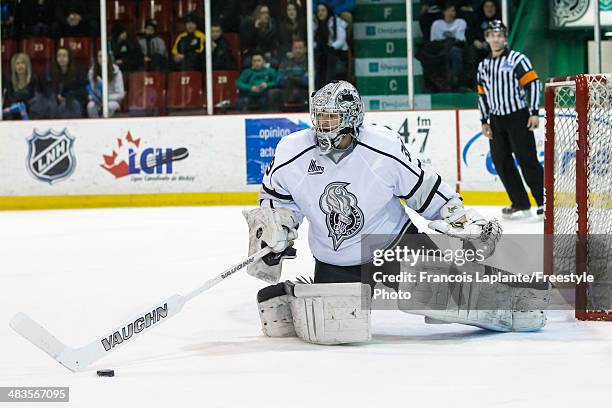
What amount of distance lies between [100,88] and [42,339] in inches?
275

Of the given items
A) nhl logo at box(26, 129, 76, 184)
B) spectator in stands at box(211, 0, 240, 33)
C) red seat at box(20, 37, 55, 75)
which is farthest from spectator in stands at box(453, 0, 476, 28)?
red seat at box(20, 37, 55, 75)

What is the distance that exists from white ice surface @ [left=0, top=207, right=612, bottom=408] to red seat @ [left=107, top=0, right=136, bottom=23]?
4.89 metres

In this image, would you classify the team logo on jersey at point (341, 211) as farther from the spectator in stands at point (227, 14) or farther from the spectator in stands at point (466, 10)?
the spectator in stands at point (227, 14)

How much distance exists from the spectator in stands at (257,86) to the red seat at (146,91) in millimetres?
715

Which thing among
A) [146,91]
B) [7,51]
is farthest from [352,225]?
[7,51]

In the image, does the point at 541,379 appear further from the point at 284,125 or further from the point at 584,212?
the point at 284,125

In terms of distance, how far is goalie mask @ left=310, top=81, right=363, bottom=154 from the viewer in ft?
11.7

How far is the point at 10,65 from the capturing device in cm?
1000

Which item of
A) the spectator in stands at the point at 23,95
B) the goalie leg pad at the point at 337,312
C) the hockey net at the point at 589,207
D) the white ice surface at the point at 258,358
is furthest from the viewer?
the spectator in stands at the point at 23,95

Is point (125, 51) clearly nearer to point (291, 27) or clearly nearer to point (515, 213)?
point (291, 27)

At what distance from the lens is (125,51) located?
32.9 ft

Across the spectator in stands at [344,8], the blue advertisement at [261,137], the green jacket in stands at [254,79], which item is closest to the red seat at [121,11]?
the green jacket in stands at [254,79]

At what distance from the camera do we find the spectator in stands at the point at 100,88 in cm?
979

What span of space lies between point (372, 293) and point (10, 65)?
277 inches
